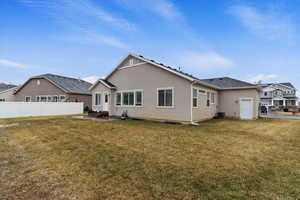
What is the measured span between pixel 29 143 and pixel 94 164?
3726mm

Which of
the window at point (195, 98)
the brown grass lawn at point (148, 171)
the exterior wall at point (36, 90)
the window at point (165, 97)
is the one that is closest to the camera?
the brown grass lawn at point (148, 171)

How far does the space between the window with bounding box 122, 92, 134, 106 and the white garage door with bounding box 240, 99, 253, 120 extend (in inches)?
419

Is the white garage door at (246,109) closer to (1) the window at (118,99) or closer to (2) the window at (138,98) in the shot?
(2) the window at (138,98)

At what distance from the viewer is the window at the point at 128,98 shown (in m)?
14.1

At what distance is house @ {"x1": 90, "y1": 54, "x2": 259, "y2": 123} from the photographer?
37.1ft

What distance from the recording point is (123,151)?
4.98 metres

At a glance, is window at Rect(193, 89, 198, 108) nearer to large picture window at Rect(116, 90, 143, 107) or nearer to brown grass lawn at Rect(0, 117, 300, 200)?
large picture window at Rect(116, 90, 143, 107)

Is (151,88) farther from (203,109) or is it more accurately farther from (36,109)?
(36,109)

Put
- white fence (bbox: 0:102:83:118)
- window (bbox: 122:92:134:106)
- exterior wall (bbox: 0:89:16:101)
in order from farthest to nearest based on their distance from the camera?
1. exterior wall (bbox: 0:89:16:101)
2. white fence (bbox: 0:102:83:118)
3. window (bbox: 122:92:134:106)

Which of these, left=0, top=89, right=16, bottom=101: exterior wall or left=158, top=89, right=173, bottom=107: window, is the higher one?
left=0, top=89, right=16, bottom=101: exterior wall

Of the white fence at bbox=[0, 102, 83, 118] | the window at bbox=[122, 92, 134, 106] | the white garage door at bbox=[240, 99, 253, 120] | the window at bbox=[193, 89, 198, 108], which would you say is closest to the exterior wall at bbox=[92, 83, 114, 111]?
the window at bbox=[122, 92, 134, 106]

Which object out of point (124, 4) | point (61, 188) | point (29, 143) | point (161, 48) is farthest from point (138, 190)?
point (161, 48)

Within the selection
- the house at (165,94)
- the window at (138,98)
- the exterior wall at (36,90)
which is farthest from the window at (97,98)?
the exterior wall at (36,90)

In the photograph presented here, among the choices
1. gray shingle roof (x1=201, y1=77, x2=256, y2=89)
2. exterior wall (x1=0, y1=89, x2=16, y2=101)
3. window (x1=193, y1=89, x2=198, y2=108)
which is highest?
gray shingle roof (x1=201, y1=77, x2=256, y2=89)
